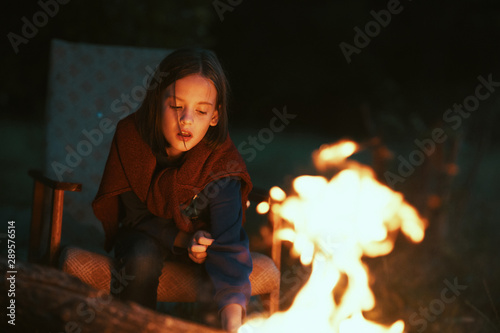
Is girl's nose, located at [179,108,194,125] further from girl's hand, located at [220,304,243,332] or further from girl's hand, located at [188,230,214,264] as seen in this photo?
girl's hand, located at [220,304,243,332]

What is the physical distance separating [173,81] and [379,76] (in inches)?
58.4

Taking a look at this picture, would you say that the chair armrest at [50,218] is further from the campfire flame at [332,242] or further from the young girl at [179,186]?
the campfire flame at [332,242]

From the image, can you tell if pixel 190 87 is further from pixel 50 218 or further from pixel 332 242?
pixel 332 242

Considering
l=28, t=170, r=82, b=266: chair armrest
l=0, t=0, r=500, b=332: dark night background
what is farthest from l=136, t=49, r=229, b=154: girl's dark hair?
l=0, t=0, r=500, b=332: dark night background

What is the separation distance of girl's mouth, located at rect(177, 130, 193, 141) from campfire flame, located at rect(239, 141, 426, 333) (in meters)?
0.42

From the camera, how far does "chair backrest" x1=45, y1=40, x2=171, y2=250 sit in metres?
2.54

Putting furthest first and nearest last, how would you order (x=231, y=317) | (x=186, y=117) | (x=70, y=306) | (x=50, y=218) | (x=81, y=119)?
(x=81, y=119) < (x=50, y=218) < (x=186, y=117) < (x=231, y=317) < (x=70, y=306)

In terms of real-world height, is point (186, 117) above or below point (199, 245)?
above

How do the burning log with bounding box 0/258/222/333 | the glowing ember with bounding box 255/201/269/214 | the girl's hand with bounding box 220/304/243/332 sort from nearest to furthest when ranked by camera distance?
the burning log with bounding box 0/258/222/333 < the girl's hand with bounding box 220/304/243/332 < the glowing ember with bounding box 255/201/269/214

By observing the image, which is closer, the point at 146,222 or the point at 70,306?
the point at 70,306

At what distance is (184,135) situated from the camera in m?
1.71

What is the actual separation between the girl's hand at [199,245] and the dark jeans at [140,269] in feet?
0.37

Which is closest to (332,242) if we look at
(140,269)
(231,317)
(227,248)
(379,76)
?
(227,248)

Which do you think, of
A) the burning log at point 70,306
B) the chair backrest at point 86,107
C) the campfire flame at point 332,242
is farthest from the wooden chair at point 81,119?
the burning log at point 70,306
